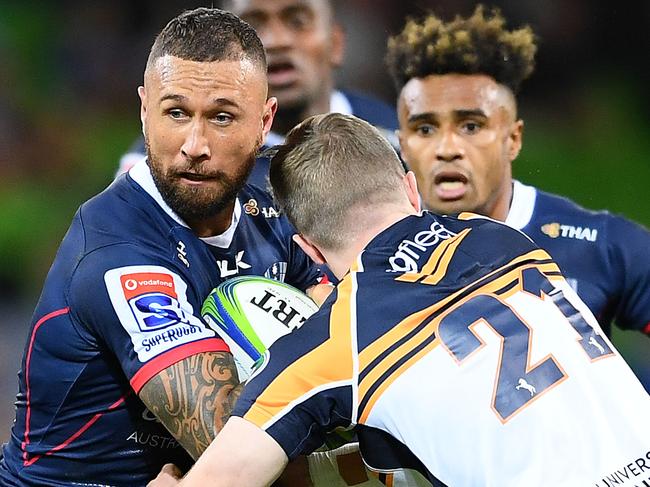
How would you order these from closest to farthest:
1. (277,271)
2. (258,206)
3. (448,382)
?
1. (448,382)
2. (277,271)
3. (258,206)

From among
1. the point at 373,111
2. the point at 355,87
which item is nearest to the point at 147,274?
the point at 373,111

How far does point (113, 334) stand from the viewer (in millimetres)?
2613

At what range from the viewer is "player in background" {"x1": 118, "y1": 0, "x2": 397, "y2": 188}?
17.4 ft

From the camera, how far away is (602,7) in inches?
275

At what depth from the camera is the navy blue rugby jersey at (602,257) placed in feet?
13.2

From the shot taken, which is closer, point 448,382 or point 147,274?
point 448,382

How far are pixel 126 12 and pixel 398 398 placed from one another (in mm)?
5320

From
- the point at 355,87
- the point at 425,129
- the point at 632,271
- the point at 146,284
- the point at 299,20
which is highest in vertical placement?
the point at 355,87

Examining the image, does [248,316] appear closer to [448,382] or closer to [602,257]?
[448,382]

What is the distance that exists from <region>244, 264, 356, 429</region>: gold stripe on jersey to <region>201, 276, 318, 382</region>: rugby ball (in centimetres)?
45

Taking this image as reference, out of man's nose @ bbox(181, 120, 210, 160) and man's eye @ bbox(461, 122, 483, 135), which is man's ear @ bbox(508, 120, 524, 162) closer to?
man's eye @ bbox(461, 122, 483, 135)

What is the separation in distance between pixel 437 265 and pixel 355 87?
182 inches

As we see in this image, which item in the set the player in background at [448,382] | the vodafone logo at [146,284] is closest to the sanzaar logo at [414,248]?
the player in background at [448,382]

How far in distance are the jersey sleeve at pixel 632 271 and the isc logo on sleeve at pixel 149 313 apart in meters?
1.98
